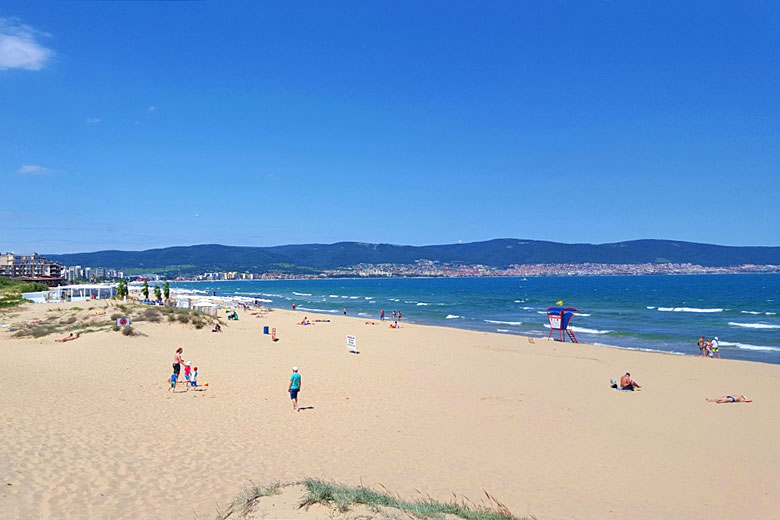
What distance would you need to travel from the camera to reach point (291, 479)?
7785 mm

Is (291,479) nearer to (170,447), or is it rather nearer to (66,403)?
(170,447)

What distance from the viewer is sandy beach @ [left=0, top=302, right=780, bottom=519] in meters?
7.44

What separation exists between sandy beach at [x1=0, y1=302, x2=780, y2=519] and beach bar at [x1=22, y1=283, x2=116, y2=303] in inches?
1241

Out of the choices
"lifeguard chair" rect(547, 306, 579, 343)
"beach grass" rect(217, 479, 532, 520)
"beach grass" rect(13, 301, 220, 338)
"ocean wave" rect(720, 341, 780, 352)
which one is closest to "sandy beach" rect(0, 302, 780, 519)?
"beach grass" rect(217, 479, 532, 520)

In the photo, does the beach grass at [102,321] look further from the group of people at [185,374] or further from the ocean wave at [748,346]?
the ocean wave at [748,346]

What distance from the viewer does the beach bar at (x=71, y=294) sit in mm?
46656

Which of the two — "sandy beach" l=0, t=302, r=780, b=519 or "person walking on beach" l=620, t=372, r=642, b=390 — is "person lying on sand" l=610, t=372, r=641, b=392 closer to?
"person walking on beach" l=620, t=372, r=642, b=390

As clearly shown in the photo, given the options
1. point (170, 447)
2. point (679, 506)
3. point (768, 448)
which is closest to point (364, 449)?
point (170, 447)

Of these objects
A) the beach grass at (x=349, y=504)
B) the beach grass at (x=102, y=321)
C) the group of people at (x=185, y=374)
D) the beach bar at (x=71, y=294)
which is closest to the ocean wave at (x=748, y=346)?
the group of people at (x=185, y=374)

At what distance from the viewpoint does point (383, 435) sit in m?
10.5

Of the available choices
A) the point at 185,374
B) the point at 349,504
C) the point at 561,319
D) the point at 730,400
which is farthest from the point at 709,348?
the point at 349,504

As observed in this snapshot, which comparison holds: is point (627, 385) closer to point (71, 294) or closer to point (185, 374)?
point (185, 374)

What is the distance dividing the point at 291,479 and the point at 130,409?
224 inches

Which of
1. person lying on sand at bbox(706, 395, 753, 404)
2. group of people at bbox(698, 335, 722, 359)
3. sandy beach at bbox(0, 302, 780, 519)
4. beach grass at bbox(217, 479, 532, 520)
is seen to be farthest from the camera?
group of people at bbox(698, 335, 722, 359)
